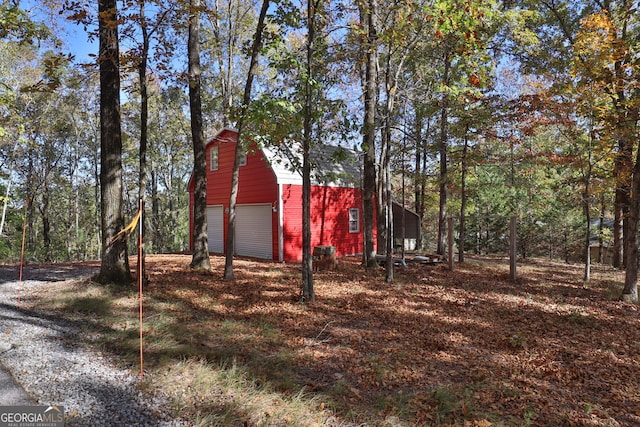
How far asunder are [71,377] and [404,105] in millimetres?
15314

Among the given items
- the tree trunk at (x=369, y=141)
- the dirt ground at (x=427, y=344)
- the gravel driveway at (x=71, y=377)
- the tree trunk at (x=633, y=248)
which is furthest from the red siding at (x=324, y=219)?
the tree trunk at (x=633, y=248)

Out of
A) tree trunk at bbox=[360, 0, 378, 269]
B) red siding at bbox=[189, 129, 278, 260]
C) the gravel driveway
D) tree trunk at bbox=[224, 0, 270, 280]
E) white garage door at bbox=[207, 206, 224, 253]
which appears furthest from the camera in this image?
white garage door at bbox=[207, 206, 224, 253]

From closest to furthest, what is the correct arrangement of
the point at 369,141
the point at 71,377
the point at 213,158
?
the point at 71,377 < the point at 369,141 < the point at 213,158

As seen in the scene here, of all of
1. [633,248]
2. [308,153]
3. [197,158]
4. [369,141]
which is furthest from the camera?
[369,141]

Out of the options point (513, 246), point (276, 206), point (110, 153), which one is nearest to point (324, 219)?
point (276, 206)

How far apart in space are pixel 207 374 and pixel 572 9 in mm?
17611

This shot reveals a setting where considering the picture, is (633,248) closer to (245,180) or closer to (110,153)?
(110,153)

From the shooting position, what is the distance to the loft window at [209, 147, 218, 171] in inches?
720

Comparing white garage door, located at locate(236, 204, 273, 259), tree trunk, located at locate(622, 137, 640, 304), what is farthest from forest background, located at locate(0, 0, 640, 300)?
white garage door, located at locate(236, 204, 273, 259)

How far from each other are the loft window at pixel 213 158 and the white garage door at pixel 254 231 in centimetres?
278

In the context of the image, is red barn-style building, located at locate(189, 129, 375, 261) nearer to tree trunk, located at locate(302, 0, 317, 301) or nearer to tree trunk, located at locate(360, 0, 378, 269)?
tree trunk, located at locate(360, 0, 378, 269)

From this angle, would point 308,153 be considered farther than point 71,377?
Yes

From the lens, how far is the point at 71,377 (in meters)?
3.73

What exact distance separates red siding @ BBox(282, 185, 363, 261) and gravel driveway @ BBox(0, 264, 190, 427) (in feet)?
33.0
